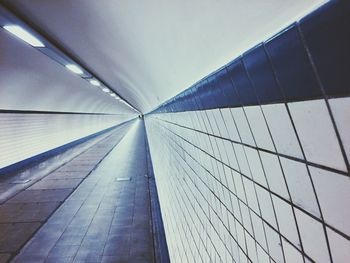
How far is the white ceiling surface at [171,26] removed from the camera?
1129mm

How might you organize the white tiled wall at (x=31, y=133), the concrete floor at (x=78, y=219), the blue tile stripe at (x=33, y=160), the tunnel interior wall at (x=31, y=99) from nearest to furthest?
the concrete floor at (x=78, y=219), the tunnel interior wall at (x=31, y=99), the white tiled wall at (x=31, y=133), the blue tile stripe at (x=33, y=160)

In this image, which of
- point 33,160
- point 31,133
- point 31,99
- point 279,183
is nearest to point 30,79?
point 31,99

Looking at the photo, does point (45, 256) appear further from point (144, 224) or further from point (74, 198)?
point (74, 198)

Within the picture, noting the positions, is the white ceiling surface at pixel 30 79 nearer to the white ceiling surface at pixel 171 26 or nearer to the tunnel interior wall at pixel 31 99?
the tunnel interior wall at pixel 31 99

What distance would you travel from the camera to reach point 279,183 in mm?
Answer: 1081

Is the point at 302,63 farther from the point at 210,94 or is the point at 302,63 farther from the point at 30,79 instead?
the point at 30,79

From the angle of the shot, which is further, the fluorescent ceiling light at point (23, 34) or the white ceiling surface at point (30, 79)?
the white ceiling surface at point (30, 79)

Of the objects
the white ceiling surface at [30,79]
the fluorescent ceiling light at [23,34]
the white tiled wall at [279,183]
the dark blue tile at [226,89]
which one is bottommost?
the white tiled wall at [279,183]

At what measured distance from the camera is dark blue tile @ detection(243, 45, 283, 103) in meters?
1.01

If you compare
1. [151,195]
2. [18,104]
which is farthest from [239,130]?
[18,104]

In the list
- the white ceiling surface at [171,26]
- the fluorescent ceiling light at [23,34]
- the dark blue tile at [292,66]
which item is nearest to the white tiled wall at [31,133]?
the fluorescent ceiling light at [23,34]

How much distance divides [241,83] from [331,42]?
0.63 metres

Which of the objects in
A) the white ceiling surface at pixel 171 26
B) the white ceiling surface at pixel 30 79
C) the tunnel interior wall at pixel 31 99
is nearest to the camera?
the white ceiling surface at pixel 171 26

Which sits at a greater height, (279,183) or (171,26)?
(171,26)
